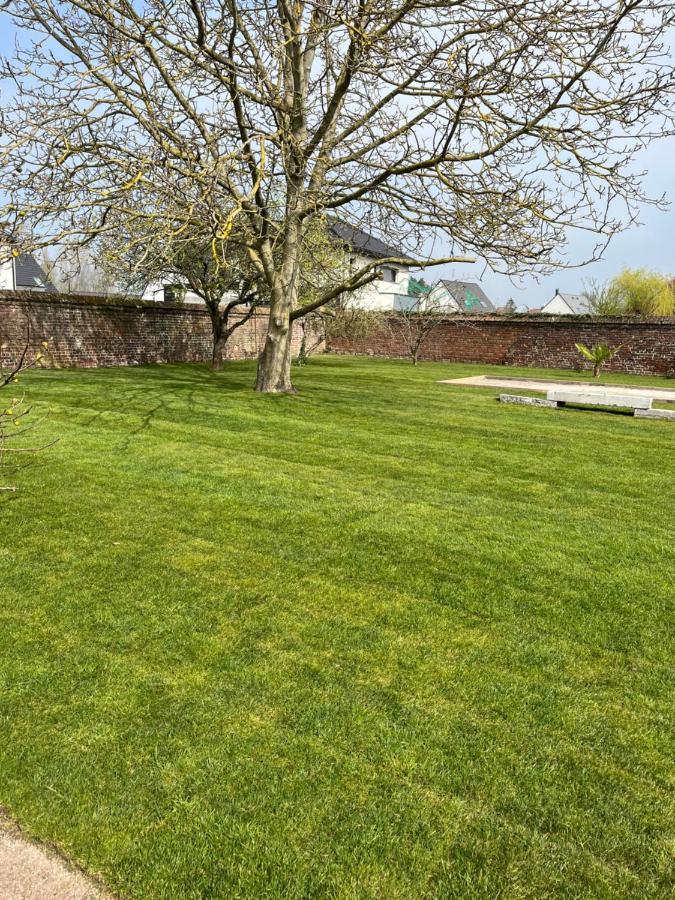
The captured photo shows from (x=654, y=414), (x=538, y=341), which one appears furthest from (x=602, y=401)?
(x=538, y=341)

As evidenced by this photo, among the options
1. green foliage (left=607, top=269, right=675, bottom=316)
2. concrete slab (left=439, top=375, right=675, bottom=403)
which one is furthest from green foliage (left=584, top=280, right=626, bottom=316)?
concrete slab (left=439, top=375, right=675, bottom=403)

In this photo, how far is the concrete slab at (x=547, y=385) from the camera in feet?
53.3

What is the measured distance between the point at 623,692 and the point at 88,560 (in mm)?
3172

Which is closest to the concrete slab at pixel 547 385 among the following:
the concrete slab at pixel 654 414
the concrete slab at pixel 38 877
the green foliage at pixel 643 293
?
the concrete slab at pixel 654 414

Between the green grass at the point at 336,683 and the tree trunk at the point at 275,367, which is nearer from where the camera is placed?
the green grass at the point at 336,683

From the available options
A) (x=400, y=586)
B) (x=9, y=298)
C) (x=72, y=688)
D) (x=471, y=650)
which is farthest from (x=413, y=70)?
(x=9, y=298)

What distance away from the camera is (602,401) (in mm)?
12219

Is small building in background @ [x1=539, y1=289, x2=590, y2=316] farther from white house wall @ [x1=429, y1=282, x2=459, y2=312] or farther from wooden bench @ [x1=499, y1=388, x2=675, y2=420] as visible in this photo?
wooden bench @ [x1=499, y1=388, x2=675, y2=420]

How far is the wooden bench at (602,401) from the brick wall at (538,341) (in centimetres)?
1232

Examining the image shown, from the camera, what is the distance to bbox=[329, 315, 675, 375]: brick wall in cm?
2355

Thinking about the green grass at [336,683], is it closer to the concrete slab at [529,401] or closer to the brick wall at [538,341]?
the concrete slab at [529,401]

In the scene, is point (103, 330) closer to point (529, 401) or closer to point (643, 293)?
point (529, 401)

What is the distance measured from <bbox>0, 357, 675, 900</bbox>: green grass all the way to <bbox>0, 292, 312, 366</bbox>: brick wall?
9.87 metres

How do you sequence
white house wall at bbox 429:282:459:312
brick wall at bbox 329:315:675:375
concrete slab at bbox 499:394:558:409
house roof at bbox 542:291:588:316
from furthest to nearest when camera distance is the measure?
1. house roof at bbox 542:291:588:316
2. brick wall at bbox 329:315:675:375
3. white house wall at bbox 429:282:459:312
4. concrete slab at bbox 499:394:558:409
